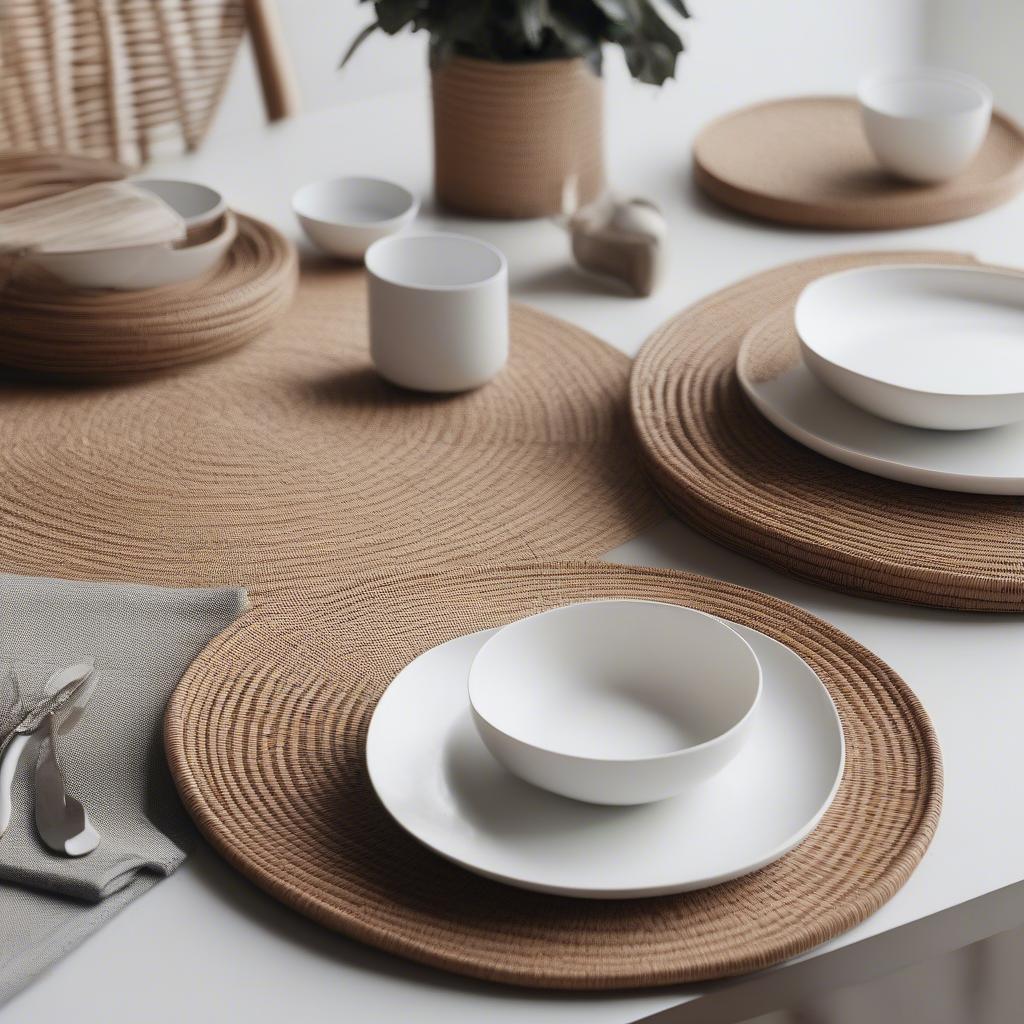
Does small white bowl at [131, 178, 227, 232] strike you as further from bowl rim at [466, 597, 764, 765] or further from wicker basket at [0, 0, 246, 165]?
bowl rim at [466, 597, 764, 765]

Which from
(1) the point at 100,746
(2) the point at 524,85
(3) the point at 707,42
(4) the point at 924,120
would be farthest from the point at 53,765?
(3) the point at 707,42

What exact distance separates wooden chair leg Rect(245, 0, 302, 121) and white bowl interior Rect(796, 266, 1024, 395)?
35.9 inches

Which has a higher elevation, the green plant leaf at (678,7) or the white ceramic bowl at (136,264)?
the green plant leaf at (678,7)

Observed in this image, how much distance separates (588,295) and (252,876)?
76 centimetres

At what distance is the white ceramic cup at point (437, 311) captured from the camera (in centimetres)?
104

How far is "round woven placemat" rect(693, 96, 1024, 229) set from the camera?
138 centimetres

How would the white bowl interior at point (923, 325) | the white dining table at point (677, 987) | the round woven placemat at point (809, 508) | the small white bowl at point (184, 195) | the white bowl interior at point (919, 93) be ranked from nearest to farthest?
1. the white dining table at point (677, 987)
2. the round woven placemat at point (809, 508)
3. the white bowl interior at point (923, 325)
4. the small white bowl at point (184, 195)
5. the white bowl interior at point (919, 93)

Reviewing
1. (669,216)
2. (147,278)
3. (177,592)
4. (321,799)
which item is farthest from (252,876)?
(669,216)

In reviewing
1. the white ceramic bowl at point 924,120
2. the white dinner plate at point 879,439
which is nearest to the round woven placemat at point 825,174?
the white ceramic bowl at point 924,120

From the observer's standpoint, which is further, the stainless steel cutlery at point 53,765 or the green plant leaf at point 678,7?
the green plant leaf at point 678,7

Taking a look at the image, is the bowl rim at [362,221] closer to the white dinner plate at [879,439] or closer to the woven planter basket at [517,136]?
the woven planter basket at [517,136]

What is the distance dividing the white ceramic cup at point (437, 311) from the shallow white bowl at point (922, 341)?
0.78 feet

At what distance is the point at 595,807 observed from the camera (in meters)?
0.64

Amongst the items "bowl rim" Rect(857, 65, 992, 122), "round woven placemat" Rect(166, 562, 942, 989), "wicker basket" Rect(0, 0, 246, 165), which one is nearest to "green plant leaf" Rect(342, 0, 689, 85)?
"bowl rim" Rect(857, 65, 992, 122)
